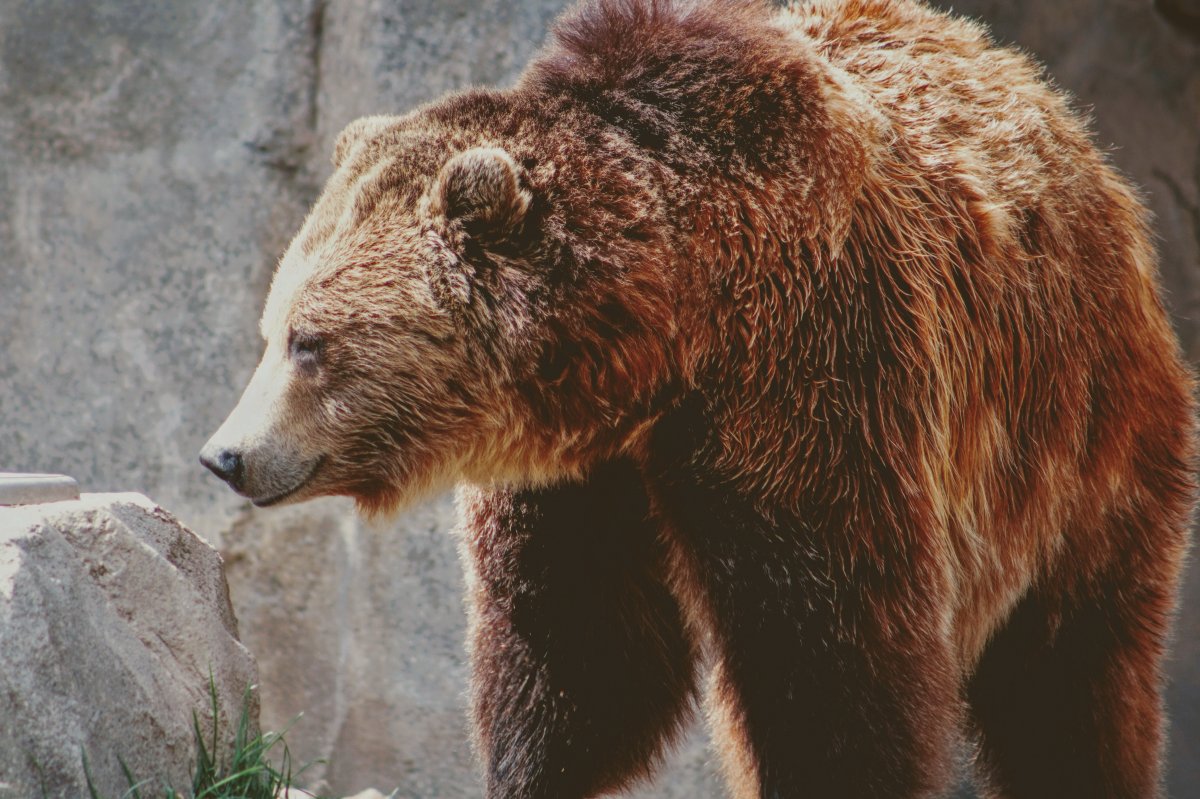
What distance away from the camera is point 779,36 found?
3.09 metres

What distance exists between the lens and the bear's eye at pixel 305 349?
9.41 ft

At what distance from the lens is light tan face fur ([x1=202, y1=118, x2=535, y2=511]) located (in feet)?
9.31

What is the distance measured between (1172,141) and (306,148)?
3468 millimetres

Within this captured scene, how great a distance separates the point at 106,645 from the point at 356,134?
50.5 inches

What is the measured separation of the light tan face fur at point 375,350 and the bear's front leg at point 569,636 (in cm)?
37

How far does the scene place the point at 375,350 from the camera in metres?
2.87

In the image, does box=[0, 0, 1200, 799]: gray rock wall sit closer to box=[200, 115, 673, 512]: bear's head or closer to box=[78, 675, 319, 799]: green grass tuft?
box=[78, 675, 319, 799]: green grass tuft

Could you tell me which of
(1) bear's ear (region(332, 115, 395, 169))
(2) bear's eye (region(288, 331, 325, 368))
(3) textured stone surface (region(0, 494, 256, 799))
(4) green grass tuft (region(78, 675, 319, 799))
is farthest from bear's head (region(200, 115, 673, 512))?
(4) green grass tuft (region(78, 675, 319, 799))

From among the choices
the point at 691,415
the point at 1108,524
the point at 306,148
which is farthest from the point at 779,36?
the point at 306,148

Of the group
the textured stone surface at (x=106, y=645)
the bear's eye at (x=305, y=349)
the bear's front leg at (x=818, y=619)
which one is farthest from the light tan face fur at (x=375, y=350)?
the bear's front leg at (x=818, y=619)

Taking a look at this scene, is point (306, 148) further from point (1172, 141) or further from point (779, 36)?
point (1172, 141)

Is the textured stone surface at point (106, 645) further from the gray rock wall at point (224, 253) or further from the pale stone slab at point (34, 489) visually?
the gray rock wall at point (224, 253)

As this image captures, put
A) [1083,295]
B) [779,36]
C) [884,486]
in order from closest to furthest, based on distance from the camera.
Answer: [884,486]
[779,36]
[1083,295]

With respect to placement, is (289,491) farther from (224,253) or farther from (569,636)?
(224,253)
